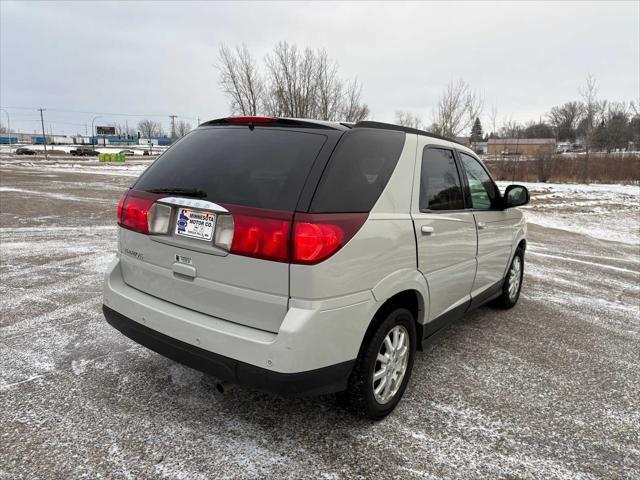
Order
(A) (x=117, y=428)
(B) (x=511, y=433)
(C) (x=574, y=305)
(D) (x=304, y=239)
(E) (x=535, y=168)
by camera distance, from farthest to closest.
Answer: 1. (E) (x=535, y=168)
2. (C) (x=574, y=305)
3. (B) (x=511, y=433)
4. (A) (x=117, y=428)
5. (D) (x=304, y=239)

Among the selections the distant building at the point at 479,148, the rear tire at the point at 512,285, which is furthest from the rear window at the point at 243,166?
the distant building at the point at 479,148

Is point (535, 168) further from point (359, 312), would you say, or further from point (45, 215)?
point (359, 312)

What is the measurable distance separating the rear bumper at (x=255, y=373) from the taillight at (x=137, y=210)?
2.08ft

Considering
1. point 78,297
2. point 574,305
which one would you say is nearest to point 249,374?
point 78,297

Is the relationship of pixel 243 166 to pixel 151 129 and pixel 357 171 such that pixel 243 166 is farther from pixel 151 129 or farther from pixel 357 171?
pixel 151 129

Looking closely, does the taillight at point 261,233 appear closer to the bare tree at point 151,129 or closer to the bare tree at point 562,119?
the bare tree at point 562,119

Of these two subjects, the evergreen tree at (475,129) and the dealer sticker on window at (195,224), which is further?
the evergreen tree at (475,129)

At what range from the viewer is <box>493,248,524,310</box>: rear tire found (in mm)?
4809

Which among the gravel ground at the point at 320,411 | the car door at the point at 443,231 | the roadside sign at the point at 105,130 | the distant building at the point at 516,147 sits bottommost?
the gravel ground at the point at 320,411

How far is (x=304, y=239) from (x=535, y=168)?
28103 mm

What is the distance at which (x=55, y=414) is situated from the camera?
8.58ft

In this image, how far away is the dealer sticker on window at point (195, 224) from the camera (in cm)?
233

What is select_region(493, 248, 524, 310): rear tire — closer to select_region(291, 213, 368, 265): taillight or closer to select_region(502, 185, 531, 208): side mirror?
select_region(502, 185, 531, 208): side mirror

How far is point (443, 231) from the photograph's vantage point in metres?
3.09
